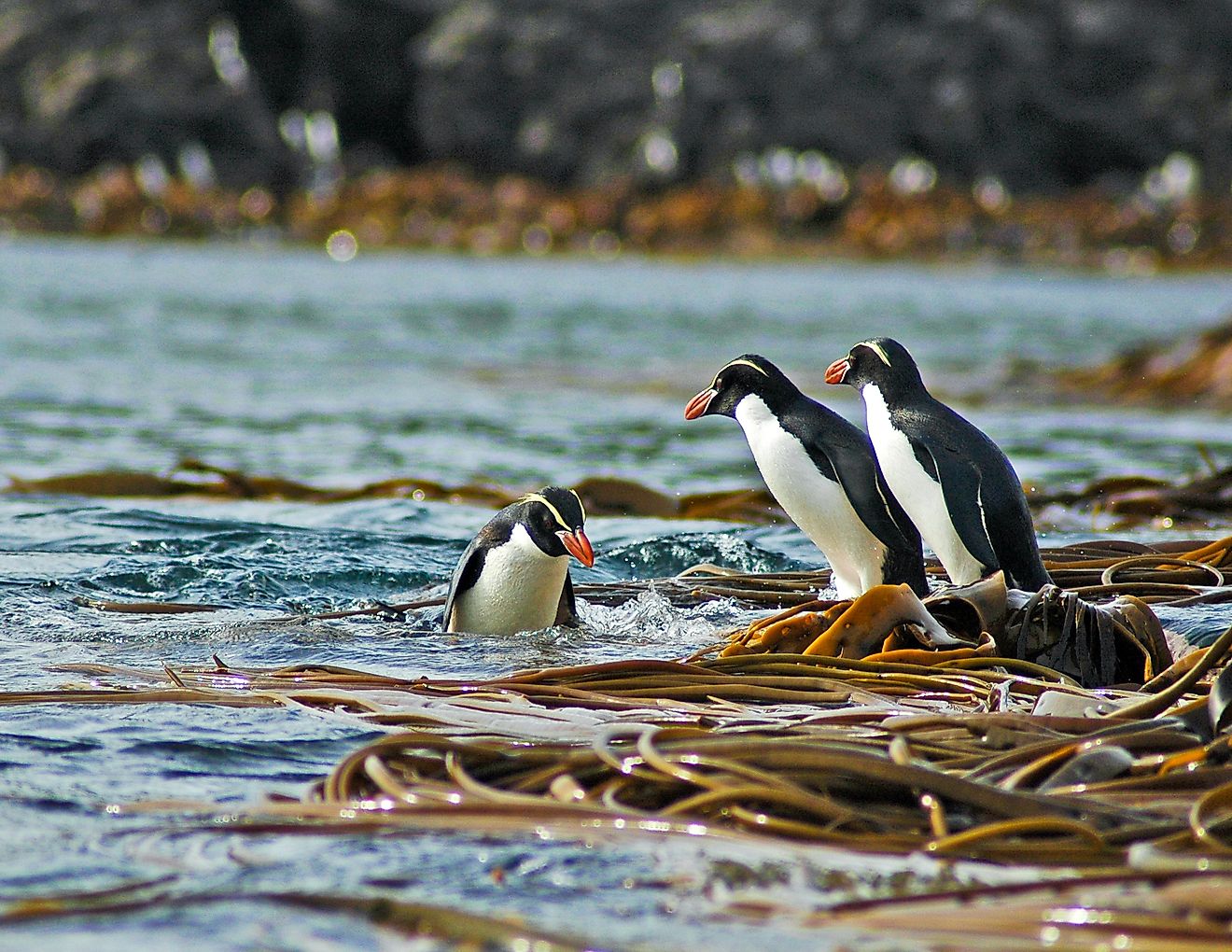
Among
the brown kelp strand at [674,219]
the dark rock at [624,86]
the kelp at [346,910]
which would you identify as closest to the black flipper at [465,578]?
the kelp at [346,910]

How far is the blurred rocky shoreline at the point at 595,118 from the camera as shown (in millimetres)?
42469

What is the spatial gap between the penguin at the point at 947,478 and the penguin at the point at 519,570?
91 centimetres

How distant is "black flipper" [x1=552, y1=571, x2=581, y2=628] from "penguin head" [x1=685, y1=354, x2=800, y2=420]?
612mm

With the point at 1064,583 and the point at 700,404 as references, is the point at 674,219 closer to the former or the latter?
the point at 700,404

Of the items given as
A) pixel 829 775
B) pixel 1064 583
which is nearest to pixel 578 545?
pixel 1064 583

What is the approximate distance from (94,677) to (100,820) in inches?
42.0

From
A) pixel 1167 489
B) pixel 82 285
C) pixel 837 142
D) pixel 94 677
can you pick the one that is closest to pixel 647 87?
pixel 837 142

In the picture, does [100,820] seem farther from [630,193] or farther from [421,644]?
[630,193]

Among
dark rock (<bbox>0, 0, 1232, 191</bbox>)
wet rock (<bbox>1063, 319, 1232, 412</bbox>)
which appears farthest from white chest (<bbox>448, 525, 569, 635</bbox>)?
dark rock (<bbox>0, 0, 1232, 191</bbox>)

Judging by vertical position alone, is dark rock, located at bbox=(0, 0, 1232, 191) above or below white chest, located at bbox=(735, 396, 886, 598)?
above

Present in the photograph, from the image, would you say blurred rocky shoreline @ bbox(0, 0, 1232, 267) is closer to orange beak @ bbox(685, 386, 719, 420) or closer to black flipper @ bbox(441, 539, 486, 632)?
orange beak @ bbox(685, 386, 719, 420)

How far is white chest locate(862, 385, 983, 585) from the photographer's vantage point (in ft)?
16.0

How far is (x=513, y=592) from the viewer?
4871 mm

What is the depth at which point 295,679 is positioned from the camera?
398cm
